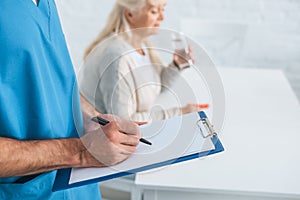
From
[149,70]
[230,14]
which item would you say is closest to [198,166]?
[149,70]

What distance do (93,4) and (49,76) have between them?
1929 millimetres

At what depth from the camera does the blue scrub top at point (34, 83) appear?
28.0 inches

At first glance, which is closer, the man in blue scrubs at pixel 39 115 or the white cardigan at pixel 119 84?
the man in blue scrubs at pixel 39 115

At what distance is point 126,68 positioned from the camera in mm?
1415

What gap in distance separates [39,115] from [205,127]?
14.3 inches

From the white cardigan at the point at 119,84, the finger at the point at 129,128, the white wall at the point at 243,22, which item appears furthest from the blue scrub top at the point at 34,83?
the white wall at the point at 243,22

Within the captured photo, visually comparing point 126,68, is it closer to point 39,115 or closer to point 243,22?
point 39,115

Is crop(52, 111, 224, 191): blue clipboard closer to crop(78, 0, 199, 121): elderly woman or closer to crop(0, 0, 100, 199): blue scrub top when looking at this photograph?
crop(0, 0, 100, 199): blue scrub top

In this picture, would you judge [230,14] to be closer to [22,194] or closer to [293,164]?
[293,164]

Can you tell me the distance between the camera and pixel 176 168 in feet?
3.92

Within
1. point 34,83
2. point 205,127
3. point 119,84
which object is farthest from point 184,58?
point 34,83

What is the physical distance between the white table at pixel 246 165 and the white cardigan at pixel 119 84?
0.25 meters

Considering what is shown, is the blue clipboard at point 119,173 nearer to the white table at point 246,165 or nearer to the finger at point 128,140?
the finger at point 128,140

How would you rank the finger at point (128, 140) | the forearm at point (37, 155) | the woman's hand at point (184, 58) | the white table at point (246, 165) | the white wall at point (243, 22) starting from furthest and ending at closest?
1. the white wall at point (243, 22)
2. the woman's hand at point (184, 58)
3. the white table at point (246, 165)
4. the finger at point (128, 140)
5. the forearm at point (37, 155)
